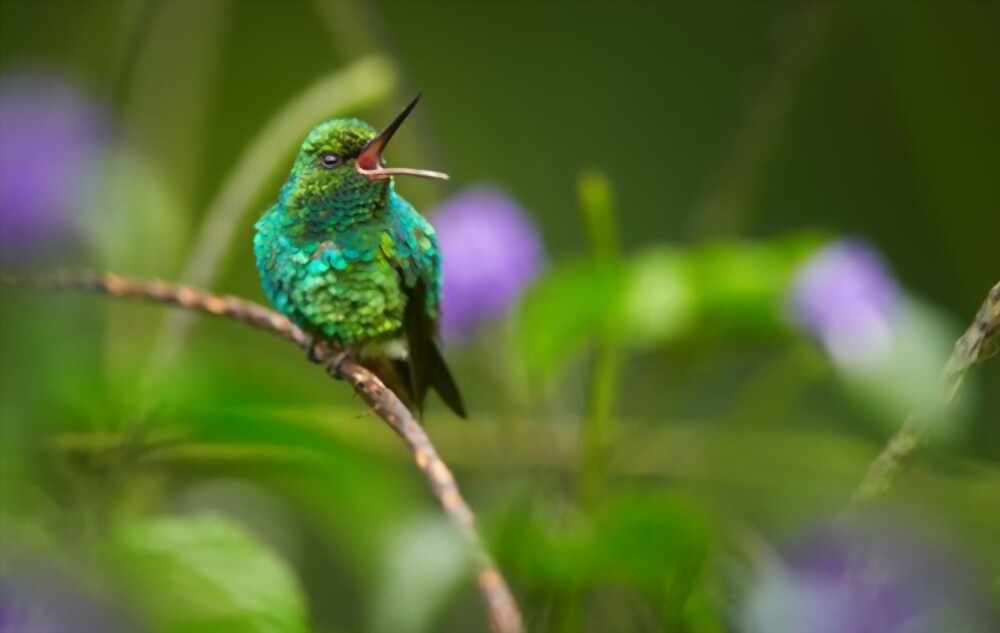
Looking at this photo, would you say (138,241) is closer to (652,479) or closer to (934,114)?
(652,479)

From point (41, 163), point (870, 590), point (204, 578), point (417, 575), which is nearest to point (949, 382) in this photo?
point (870, 590)

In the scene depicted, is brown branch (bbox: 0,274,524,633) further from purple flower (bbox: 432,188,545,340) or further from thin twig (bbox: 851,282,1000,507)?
purple flower (bbox: 432,188,545,340)

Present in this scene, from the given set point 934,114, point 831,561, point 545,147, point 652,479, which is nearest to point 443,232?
point 652,479

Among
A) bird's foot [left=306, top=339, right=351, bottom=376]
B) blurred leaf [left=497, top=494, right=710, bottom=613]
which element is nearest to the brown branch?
bird's foot [left=306, top=339, right=351, bottom=376]

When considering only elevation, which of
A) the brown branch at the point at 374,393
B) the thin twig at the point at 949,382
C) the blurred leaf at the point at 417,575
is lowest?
the blurred leaf at the point at 417,575

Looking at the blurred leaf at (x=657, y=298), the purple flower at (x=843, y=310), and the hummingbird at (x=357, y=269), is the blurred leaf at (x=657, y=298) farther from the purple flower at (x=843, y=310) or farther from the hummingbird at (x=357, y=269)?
the hummingbird at (x=357, y=269)

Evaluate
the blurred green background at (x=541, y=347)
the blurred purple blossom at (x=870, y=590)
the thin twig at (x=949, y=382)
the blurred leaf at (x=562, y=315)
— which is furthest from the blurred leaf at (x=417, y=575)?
the thin twig at (x=949, y=382)

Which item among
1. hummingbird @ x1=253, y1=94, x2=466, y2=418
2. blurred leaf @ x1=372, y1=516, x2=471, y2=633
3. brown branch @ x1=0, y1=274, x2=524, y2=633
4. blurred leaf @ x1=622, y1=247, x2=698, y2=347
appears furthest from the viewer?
blurred leaf @ x1=622, y1=247, x2=698, y2=347
